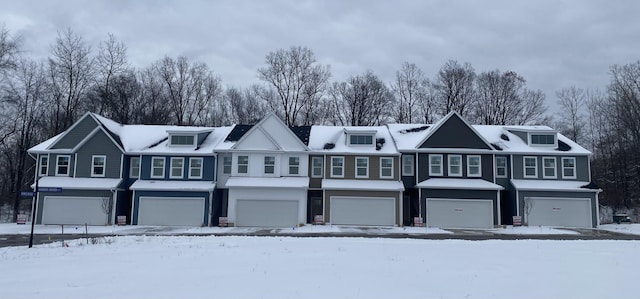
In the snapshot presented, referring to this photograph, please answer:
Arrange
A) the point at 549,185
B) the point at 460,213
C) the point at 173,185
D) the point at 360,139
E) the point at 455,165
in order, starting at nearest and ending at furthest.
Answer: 1. the point at 460,213
2. the point at 173,185
3. the point at 549,185
4. the point at 455,165
5. the point at 360,139

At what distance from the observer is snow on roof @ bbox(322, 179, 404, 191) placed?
32062 mm

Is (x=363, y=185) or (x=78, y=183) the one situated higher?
(x=363, y=185)

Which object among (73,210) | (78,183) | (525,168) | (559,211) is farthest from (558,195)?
(73,210)

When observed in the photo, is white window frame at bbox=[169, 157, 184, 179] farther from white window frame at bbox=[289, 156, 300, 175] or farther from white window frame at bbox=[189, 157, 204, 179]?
white window frame at bbox=[289, 156, 300, 175]

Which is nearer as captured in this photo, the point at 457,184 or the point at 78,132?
the point at 457,184

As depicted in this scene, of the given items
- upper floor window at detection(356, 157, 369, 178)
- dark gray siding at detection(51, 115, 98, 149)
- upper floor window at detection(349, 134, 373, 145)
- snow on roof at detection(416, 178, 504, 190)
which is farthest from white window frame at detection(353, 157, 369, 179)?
dark gray siding at detection(51, 115, 98, 149)

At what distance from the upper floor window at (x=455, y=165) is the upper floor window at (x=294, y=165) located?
11.0 m

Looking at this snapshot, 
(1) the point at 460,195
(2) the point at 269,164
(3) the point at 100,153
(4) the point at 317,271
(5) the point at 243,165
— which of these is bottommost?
(4) the point at 317,271

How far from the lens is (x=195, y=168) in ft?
112

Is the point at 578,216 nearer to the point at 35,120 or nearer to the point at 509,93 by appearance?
the point at 509,93

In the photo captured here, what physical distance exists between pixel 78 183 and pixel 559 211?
3388 centimetres

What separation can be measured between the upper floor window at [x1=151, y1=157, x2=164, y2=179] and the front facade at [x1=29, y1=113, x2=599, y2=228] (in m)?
0.07

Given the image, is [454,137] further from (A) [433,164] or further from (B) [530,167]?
(B) [530,167]

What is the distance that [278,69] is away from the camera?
55.1 m
